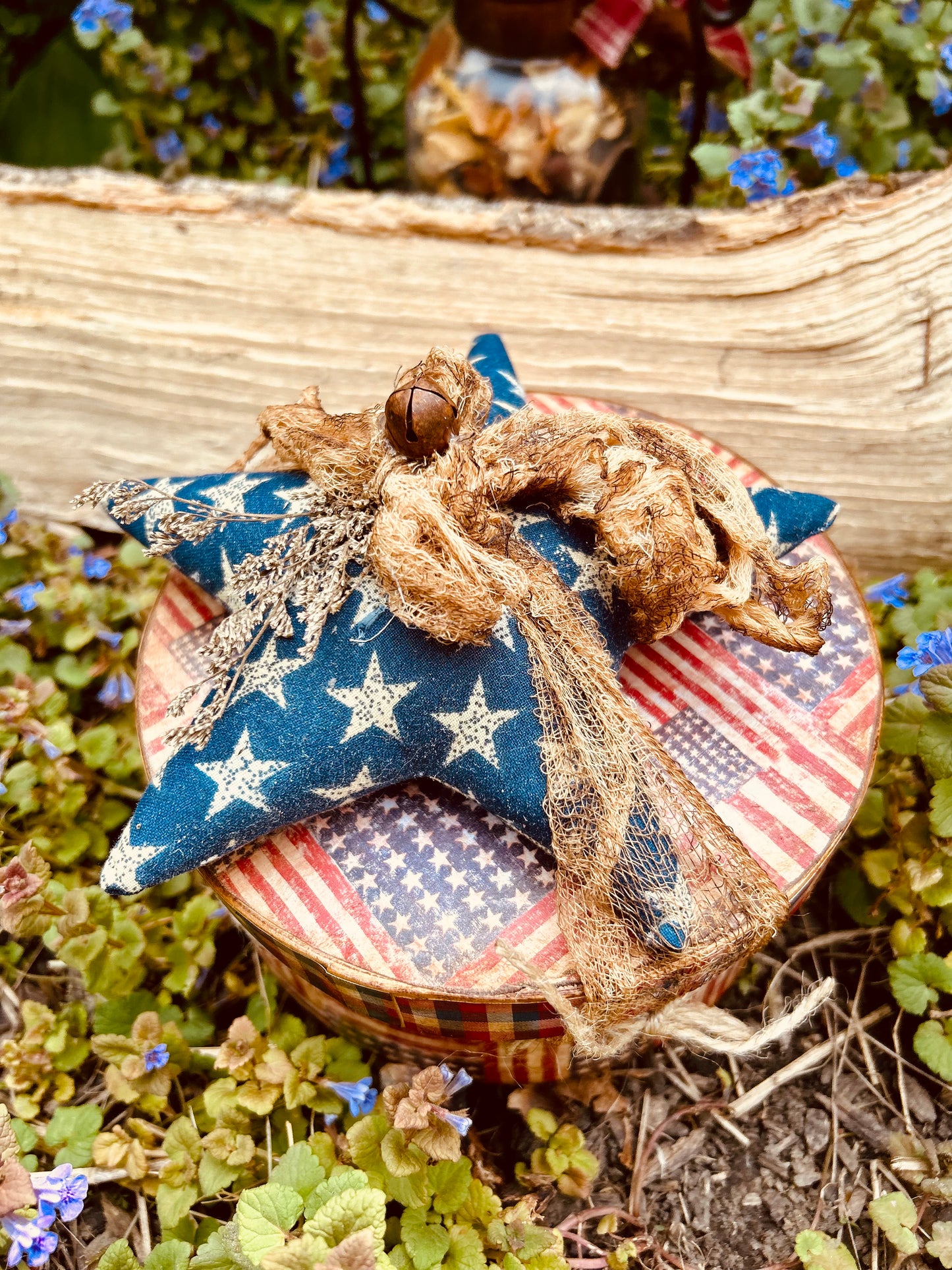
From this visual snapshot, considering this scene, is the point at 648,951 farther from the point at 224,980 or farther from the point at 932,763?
the point at 224,980

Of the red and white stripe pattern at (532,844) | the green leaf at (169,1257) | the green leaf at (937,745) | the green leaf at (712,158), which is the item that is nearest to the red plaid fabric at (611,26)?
the green leaf at (712,158)

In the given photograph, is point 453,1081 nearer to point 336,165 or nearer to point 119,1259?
point 119,1259

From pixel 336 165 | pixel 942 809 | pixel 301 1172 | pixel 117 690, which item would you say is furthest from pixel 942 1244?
pixel 336 165

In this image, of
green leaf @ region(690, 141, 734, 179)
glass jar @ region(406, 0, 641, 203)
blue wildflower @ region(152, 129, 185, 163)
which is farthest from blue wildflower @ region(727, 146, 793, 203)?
blue wildflower @ region(152, 129, 185, 163)

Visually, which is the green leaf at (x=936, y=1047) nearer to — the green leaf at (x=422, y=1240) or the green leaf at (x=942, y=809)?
the green leaf at (x=942, y=809)

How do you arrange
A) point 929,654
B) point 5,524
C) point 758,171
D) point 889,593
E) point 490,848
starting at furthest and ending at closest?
point 758,171, point 5,524, point 889,593, point 929,654, point 490,848

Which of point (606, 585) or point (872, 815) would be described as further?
point (872, 815)

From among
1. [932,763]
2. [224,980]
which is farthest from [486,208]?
[224,980]

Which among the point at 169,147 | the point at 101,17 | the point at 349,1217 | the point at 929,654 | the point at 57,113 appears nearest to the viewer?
the point at 349,1217
